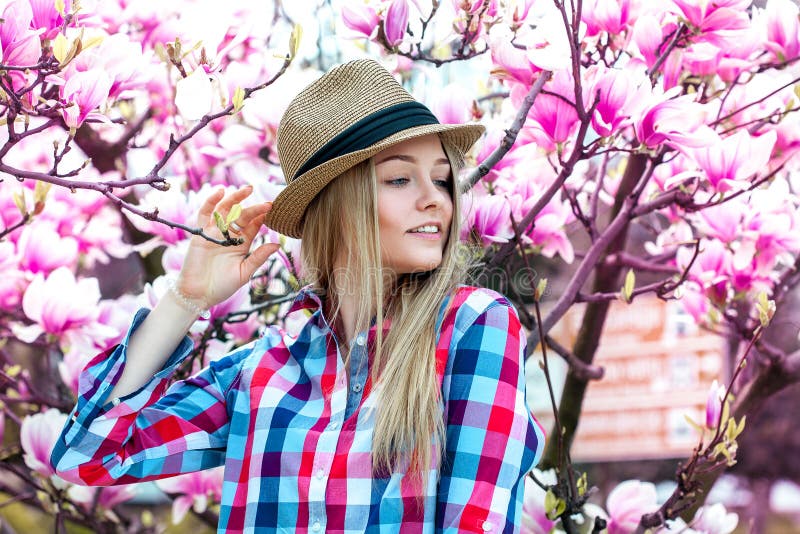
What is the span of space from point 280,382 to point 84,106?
0.45 m

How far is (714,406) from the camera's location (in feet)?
4.47

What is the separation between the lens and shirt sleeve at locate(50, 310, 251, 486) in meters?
1.22

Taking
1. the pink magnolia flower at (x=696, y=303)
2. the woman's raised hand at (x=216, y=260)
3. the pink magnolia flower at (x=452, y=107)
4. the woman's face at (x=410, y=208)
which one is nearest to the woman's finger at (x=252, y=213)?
the woman's raised hand at (x=216, y=260)

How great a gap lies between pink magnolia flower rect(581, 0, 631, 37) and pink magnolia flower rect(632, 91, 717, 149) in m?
A: 0.18

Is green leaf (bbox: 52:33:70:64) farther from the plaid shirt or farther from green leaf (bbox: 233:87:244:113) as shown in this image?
the plaid shirt

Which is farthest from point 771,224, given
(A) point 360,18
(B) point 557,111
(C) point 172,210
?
(C) point 172,210

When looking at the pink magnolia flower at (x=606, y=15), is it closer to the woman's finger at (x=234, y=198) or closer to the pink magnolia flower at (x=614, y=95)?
the pink magnolia flower at (x=614, y=95)

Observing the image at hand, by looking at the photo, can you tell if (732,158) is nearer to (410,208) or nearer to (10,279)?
(410,208)

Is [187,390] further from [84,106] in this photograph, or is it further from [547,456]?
[547,456]

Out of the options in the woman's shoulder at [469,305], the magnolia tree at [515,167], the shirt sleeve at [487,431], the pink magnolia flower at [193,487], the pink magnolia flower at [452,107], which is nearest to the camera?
the shirt sleeve at [487,431]

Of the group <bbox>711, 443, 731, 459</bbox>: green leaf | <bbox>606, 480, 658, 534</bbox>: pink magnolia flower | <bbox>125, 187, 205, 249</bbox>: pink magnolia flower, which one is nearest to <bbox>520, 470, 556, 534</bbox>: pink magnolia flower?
<bbox>606, 480, 658, 534</bbox>: pink magnolia flower

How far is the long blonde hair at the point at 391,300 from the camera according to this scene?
3.40ft

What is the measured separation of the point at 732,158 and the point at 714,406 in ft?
1.26

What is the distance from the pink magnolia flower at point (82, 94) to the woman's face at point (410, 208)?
0.37m
